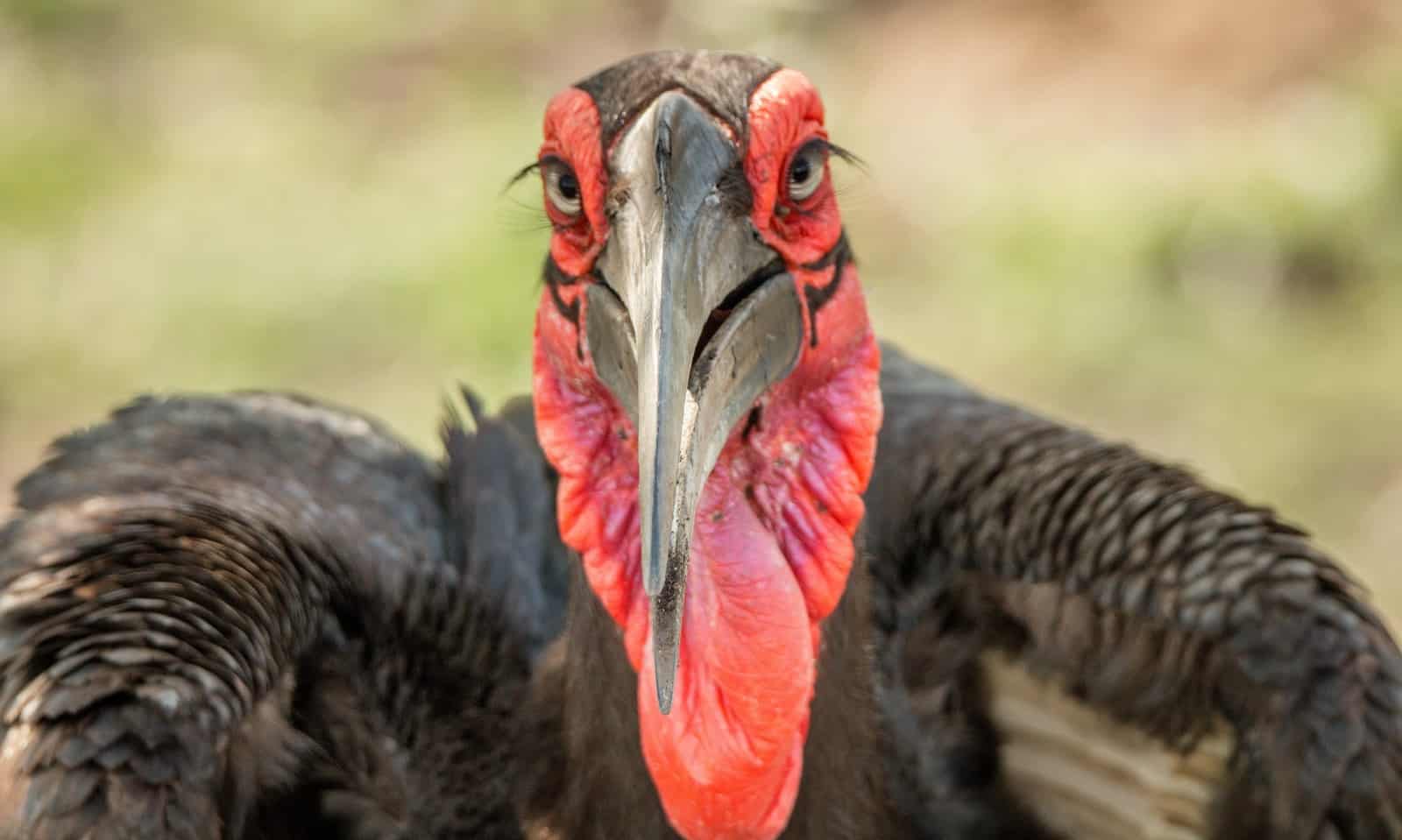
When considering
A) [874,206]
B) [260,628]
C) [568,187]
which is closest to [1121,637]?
[568,187]

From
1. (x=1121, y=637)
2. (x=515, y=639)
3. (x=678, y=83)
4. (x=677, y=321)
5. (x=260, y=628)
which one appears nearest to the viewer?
(x=677, y=321)

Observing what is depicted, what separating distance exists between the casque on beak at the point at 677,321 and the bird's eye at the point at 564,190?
0.10m

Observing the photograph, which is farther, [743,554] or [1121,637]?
[1121,637]

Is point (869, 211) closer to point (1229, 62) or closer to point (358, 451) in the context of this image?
point (1229, 62)

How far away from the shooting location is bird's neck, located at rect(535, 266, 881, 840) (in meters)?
2.37

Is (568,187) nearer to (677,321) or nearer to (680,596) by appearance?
(677,321)

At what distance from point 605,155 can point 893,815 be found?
1.11 metres

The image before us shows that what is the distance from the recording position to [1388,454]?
5426 mm

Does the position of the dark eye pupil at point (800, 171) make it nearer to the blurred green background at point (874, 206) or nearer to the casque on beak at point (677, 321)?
the casque on beak at point (677, 321)

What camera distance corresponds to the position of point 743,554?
94.1 inches

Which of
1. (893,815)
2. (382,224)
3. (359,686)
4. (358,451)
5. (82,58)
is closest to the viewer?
(893,815)

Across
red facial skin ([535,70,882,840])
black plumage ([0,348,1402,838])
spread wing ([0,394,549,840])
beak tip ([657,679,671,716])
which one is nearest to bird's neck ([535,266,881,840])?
red facial skin ([535,70,882,840])

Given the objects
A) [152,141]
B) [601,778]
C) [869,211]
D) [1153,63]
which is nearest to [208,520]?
[601,778]

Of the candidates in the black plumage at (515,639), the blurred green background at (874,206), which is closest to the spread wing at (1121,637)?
the black plumage at (515,639)
